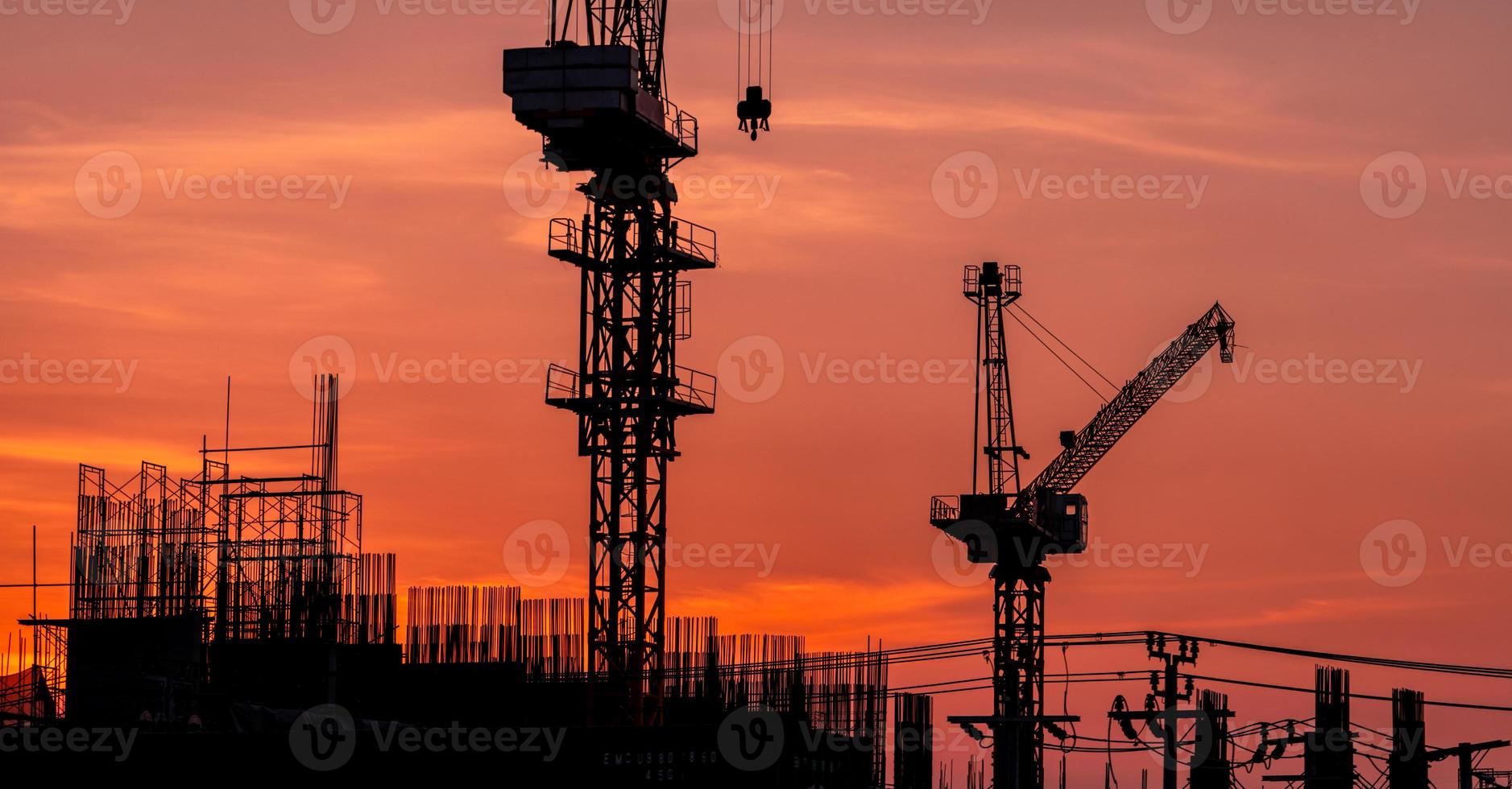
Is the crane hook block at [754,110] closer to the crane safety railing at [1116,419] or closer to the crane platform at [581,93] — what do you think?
the crane platform at [581,93]

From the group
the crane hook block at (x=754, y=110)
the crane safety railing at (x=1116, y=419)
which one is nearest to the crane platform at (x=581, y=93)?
the crane hook block at (x=754, y=110)

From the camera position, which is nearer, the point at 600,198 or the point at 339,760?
the point at 339,760

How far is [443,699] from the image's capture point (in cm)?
7625

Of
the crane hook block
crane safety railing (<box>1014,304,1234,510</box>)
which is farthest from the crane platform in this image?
crane safety railing (<box>1014,304,1234,510</box>)

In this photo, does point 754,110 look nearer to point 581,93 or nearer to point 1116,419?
point 581,93

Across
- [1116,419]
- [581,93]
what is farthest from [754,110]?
[1116,419]

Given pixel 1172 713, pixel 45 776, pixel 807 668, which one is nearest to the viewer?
pixel 1172 713

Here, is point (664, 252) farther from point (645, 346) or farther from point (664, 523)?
point (664, 523)

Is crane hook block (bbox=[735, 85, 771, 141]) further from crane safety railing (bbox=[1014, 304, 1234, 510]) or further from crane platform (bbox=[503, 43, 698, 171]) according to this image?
crane safety railing (bbox=[1014, 304, 1234, 510])

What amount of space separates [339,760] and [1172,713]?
2290 centimetres

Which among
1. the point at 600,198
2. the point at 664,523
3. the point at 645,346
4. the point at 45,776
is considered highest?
the point at 600,198

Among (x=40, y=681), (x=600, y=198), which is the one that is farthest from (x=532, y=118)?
(x=40, y=681)

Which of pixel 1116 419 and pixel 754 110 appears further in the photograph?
pixel 1116 419

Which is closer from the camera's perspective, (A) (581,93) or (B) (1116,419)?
(A) (581,93)
